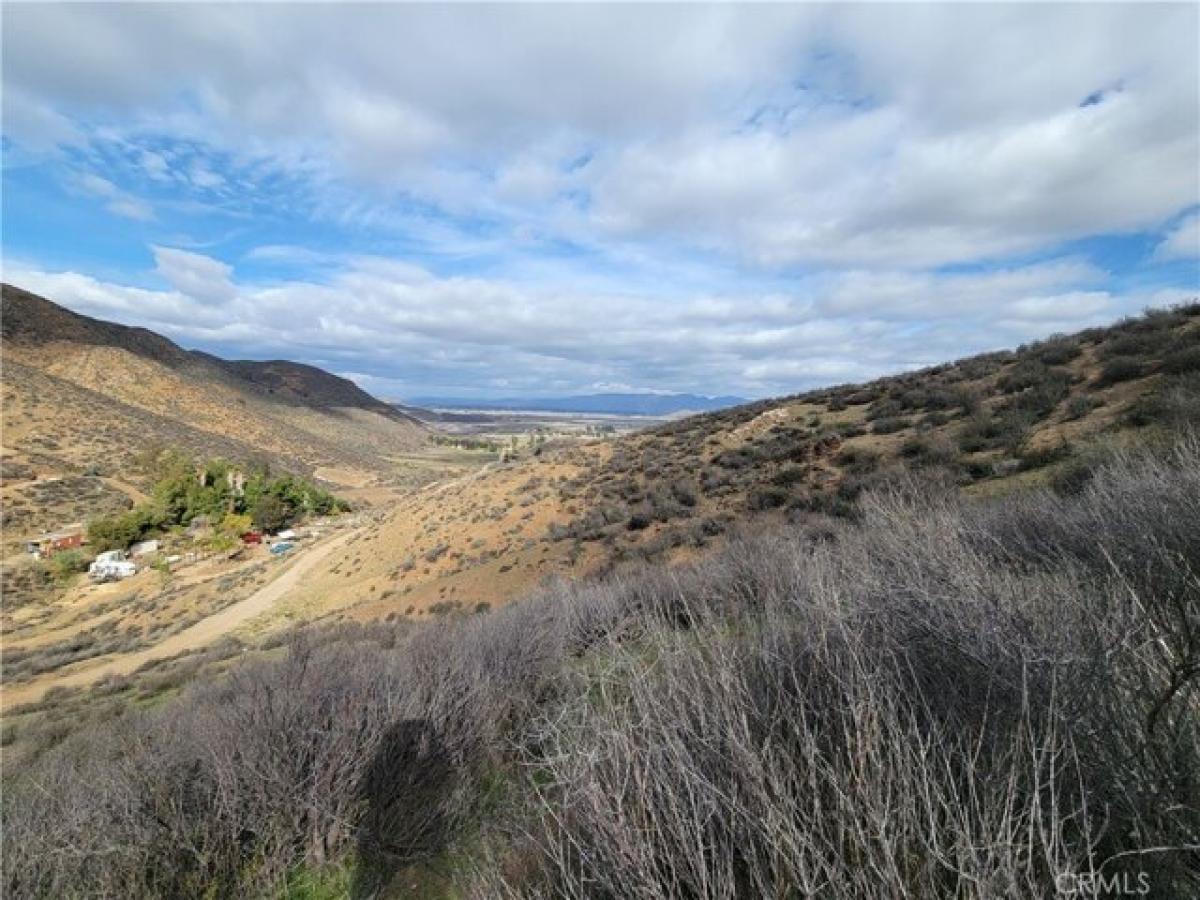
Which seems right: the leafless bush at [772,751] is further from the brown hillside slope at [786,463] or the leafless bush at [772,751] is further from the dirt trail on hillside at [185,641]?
the dirt trail on hillside at [185,641]

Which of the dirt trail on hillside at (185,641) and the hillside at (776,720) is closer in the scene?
the hillside at (776,720)

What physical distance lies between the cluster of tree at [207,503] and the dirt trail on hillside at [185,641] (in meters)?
19.9

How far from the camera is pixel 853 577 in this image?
13.5 ft

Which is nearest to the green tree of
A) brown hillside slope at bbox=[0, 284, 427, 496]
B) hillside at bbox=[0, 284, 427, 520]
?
hillside at bbox=[0, 284, 427, 520]

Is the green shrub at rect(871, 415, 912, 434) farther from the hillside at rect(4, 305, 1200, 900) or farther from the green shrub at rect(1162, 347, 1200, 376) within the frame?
the green shrub at rect(1162, 347, 1200, 376)

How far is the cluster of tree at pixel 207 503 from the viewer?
46.8 m

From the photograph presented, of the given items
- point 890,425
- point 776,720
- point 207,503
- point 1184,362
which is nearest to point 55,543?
point 207,503

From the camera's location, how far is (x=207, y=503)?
173ft

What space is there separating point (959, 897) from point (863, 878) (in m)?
0.28

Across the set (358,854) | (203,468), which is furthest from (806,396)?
(203,468)

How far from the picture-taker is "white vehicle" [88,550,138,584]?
41062 millimetres

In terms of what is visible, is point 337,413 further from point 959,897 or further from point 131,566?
point 959,897

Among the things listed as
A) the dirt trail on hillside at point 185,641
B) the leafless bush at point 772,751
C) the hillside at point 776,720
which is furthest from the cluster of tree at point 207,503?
the leafless bush at point 772,751

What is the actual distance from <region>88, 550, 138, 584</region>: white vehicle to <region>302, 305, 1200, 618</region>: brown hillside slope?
20.0 metres
